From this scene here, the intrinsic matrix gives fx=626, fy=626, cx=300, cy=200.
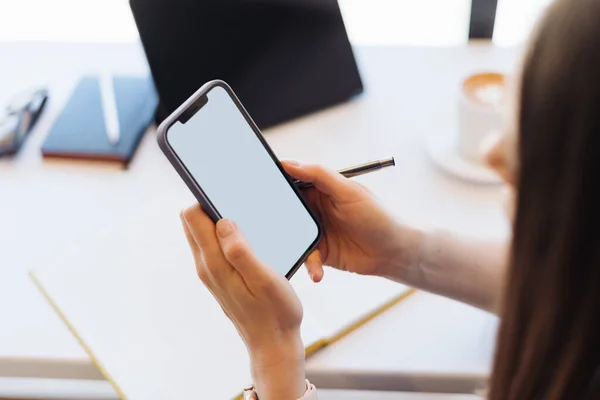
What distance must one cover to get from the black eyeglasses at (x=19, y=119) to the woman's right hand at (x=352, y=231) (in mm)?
392

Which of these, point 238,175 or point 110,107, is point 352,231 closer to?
point 238,175

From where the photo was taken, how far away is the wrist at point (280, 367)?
51 cm

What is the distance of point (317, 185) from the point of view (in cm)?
59

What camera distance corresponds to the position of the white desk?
1.87 feet

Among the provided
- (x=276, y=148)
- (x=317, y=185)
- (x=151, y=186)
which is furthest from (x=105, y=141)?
(x=317, y=185)

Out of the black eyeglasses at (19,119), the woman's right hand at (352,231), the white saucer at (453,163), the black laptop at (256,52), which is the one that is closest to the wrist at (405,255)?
the woman's right hand at (352,231)

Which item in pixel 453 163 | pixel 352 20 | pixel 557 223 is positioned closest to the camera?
pixel 557 223

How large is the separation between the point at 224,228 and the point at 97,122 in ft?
1.28

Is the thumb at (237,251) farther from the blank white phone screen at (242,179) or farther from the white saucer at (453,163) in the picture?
the white saucer at (453,163)

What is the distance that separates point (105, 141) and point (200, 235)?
34 cm

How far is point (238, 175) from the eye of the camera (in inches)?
21.4

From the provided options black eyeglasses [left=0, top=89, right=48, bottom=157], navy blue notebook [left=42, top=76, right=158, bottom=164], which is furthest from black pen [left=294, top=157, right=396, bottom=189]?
black eyeglasses [left=0, top=89, right=48, bottom=157]

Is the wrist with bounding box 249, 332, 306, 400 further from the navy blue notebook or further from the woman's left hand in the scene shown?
the navy blue notebook

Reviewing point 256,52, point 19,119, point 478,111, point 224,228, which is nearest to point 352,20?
point 256,52
